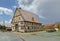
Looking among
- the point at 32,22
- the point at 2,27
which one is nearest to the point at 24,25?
the point at 32,22

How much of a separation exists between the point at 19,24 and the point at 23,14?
14.0 feet

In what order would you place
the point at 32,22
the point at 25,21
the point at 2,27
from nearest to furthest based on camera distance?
the point at 25,21 < the point at 32,22 < the point at 2,27

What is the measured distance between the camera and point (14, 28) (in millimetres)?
53875

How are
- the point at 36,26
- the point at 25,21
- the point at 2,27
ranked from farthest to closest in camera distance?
the point at 2,27 → the point at 36,26 → the point at 25,21

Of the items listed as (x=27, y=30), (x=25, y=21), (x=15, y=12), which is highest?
(x=15, y=12)

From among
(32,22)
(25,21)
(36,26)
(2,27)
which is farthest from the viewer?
(2,27)

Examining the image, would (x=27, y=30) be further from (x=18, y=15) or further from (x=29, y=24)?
(x=18, y=15)

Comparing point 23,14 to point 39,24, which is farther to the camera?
point 39,24

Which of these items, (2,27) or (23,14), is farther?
(2,27)

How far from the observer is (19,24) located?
49.9 meters

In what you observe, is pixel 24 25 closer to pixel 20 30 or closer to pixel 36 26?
pixel 20 30

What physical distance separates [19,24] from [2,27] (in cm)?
2132

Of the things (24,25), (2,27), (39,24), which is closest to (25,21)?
(24,25)

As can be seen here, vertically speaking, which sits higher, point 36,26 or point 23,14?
point 23,14
